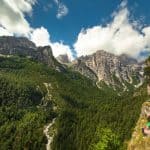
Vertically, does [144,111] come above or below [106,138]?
above

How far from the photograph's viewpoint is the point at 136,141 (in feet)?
413

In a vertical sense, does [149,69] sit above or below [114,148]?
above

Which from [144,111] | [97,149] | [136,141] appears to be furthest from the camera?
[144,111]

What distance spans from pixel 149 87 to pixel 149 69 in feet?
28.6

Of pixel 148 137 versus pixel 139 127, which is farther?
pixel 139 127

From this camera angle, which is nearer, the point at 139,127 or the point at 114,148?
the point at 114,148

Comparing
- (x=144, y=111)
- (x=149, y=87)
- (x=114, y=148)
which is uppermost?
(x=149, y=87)

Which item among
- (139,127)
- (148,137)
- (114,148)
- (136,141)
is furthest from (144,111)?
(114,148)

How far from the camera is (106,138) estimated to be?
86.5 metres

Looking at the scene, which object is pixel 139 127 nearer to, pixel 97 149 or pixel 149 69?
pixel 149 69

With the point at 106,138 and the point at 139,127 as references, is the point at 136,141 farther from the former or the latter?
the point at 106,138

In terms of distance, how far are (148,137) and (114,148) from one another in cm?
2860

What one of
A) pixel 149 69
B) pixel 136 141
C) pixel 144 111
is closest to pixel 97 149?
pixel 136 141

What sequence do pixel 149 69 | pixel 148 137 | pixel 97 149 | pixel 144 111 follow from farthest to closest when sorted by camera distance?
1. pixel 149 69
2. pixel 144 111
3. pixel 148 137
4. pixel 97 149
